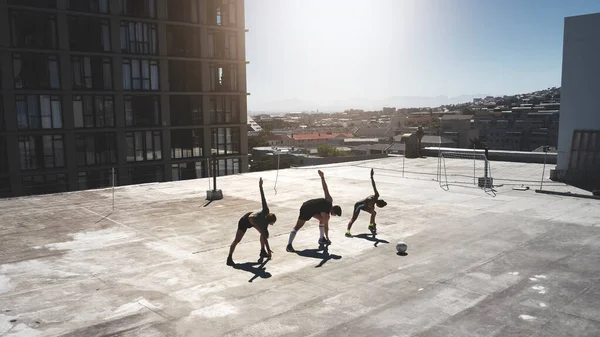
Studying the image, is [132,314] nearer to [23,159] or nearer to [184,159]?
[23,159]

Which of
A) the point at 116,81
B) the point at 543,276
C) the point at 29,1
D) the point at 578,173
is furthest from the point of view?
the point at 116,81

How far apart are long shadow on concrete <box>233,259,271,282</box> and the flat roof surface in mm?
50

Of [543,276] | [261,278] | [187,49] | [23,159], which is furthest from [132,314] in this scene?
[187,49]

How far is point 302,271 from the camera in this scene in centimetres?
1148

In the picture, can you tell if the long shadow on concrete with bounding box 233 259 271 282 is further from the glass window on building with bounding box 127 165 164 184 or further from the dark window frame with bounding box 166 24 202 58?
the dark window frame with bounding box 166 24 202 58

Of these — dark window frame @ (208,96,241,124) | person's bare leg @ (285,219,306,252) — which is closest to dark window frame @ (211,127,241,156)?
dark window frame @ (208,96,241,124)

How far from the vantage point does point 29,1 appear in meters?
38.3

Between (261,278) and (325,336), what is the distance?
3.28 m

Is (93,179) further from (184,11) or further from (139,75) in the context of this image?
(184,11)

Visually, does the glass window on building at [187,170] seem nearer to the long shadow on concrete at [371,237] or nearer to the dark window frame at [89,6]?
the dark window frame at [89,6]

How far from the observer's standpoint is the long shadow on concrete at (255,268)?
11211 mm

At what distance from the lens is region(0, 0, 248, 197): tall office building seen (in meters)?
38.5

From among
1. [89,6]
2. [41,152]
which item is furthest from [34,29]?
[41,152]

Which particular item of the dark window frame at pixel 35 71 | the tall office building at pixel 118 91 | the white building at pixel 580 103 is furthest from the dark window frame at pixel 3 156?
the white building at pixel 580 103
